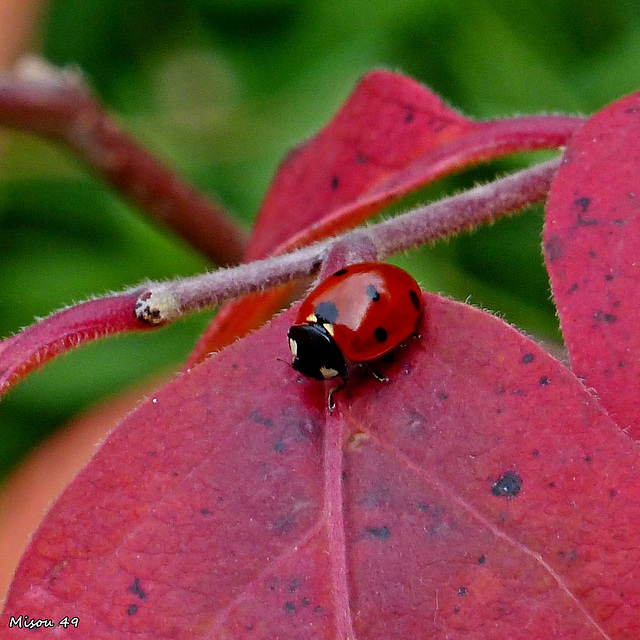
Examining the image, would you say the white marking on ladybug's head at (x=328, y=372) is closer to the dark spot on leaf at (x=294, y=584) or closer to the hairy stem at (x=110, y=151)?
the dark spot on leaf at (x=294, y=584)

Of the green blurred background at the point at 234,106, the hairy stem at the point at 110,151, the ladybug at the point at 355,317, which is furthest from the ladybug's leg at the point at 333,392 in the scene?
the green blurred background at the point at 234,106

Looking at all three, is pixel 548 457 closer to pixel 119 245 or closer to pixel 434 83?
pixel 434 83

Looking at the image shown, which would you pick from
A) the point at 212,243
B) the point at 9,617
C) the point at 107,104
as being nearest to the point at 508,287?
the point at 212,243

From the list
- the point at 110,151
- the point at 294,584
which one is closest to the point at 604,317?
the point at 294,584

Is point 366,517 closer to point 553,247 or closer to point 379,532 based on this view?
point 379,532

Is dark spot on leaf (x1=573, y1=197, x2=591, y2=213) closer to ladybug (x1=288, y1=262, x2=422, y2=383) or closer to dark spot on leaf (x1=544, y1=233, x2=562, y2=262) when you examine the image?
dark spot on leaf (x1=544, y1=233, x2=562, y2=262)

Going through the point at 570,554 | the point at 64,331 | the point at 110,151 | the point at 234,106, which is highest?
the point at 234,106

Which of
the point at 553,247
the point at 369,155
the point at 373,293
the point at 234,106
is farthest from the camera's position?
the point at 234,106
